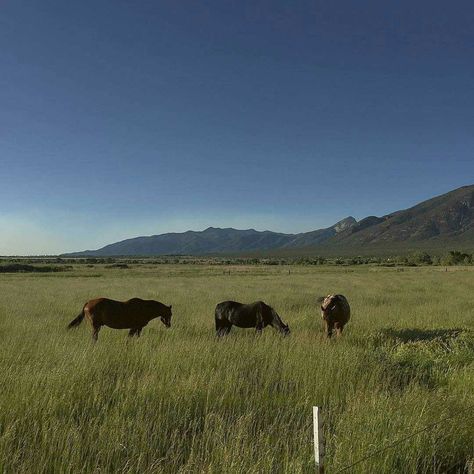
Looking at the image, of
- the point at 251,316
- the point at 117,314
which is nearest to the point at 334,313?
the point at 251,316

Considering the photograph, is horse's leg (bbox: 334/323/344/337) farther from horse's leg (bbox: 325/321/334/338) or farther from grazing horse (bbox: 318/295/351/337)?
horse's leg (bbox: 325/321/334/338)

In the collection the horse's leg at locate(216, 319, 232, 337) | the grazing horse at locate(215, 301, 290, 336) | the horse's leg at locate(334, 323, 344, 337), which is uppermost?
the grazing horse at locate(215, 301, 290, 336)

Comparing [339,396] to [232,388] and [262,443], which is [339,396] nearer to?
[232,388]

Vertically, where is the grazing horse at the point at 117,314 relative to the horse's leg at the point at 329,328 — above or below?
above

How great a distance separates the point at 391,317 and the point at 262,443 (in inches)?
460

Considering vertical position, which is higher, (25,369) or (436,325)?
(25,369)

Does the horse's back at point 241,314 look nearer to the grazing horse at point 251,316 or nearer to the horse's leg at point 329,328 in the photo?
the grazing horse at point 251,316

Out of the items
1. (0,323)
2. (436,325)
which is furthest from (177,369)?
(436,325)

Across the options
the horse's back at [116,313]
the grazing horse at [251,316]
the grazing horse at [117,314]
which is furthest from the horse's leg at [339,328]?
the horse's back at [116,313]

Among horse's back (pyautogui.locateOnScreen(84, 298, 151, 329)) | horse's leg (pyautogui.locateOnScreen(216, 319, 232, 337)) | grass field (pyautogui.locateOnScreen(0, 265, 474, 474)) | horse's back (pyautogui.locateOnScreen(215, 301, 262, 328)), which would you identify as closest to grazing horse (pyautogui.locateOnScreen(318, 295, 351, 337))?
grass field (pyautogui.locateOnScreen(0, 265, 474, 474))

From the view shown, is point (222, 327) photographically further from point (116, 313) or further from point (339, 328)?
point (339, 328)

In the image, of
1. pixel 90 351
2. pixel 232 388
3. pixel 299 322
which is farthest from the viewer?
pixel 299 322

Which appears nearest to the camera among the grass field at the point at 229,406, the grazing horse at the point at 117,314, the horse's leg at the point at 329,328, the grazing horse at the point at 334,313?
the grass field at the point at 229,406

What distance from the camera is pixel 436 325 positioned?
13516mm
